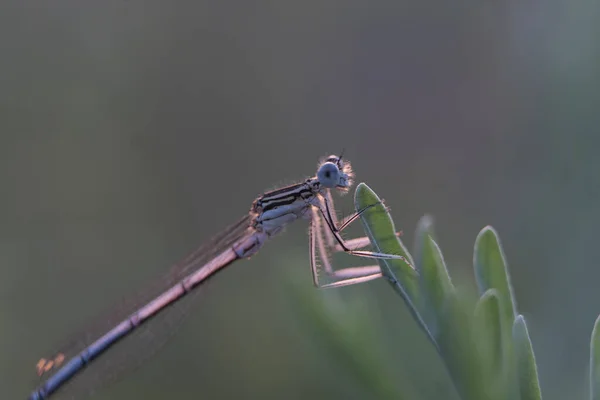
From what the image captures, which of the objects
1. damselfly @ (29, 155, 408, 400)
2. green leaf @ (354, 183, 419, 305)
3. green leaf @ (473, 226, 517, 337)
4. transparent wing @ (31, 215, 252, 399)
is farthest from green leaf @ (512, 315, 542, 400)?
transparent wing @ (31, 215, 252, 399)

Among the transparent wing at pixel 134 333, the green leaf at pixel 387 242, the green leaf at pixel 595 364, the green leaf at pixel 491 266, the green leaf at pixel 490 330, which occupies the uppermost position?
the transparent wing at pixel 134 333

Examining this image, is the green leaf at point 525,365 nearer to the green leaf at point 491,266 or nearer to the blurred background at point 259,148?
the green leaf at point 491,266

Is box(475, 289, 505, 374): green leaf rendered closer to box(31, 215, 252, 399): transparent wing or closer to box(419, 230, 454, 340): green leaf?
box(419, 230, 454, 340): green leaf

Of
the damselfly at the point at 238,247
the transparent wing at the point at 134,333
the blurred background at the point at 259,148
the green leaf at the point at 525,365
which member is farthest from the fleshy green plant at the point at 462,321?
the transparent wing at the point at 134,333

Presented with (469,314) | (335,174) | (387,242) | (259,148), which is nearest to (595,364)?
(469,314)

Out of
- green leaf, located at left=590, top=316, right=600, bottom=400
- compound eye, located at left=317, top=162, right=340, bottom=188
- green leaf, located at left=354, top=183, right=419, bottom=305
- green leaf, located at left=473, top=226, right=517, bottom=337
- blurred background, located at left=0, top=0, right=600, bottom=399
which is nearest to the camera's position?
green leaf, located at left=590, top=316, right=600, bottom=400

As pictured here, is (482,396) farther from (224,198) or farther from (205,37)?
(205,37)

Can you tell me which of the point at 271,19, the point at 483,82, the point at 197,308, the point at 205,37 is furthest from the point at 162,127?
the point at 483,82
